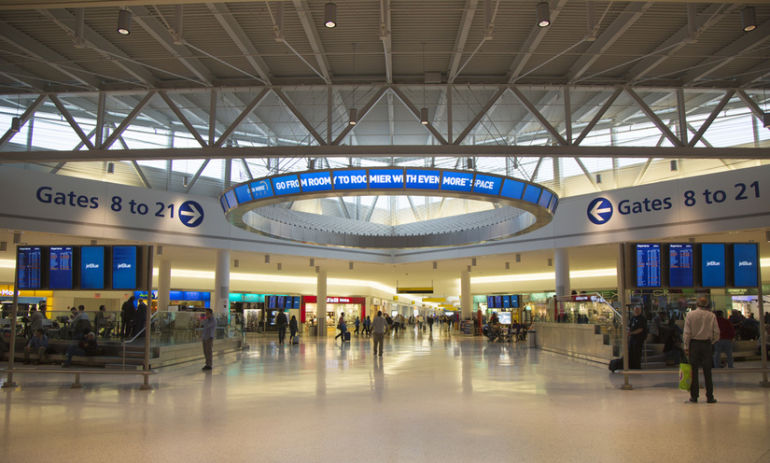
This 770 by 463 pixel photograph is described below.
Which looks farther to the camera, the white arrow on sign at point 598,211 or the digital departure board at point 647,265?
the white arrow on sign at point 598,211

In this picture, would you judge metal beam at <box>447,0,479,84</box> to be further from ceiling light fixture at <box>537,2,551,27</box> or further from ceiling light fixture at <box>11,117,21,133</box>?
ceiling light fixture at <box>11,117,21,133</box>

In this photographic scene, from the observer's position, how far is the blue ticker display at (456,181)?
14.2 metres

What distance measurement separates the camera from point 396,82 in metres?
13.8

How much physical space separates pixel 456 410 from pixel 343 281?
38098mm

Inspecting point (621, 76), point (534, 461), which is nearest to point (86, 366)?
point (534, 461)

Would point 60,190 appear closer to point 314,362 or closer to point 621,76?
Result: point 314,362

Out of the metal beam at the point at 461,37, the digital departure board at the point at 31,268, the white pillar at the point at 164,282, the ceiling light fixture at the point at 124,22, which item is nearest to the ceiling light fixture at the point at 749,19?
the metal beam at the point at 461,37

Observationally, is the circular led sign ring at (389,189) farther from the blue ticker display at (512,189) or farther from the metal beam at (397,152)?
the metal beam at (397,152)

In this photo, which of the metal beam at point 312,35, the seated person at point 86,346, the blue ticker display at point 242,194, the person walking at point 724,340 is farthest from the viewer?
the blue ticker display at point 242,194

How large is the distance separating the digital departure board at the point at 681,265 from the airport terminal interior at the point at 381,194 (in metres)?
0.07

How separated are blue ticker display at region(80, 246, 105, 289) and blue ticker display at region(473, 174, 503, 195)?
9.21 m

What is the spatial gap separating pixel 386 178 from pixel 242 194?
467 cm

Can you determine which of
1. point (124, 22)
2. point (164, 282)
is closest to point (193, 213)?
point (164, 282)

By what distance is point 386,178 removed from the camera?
13953mm
